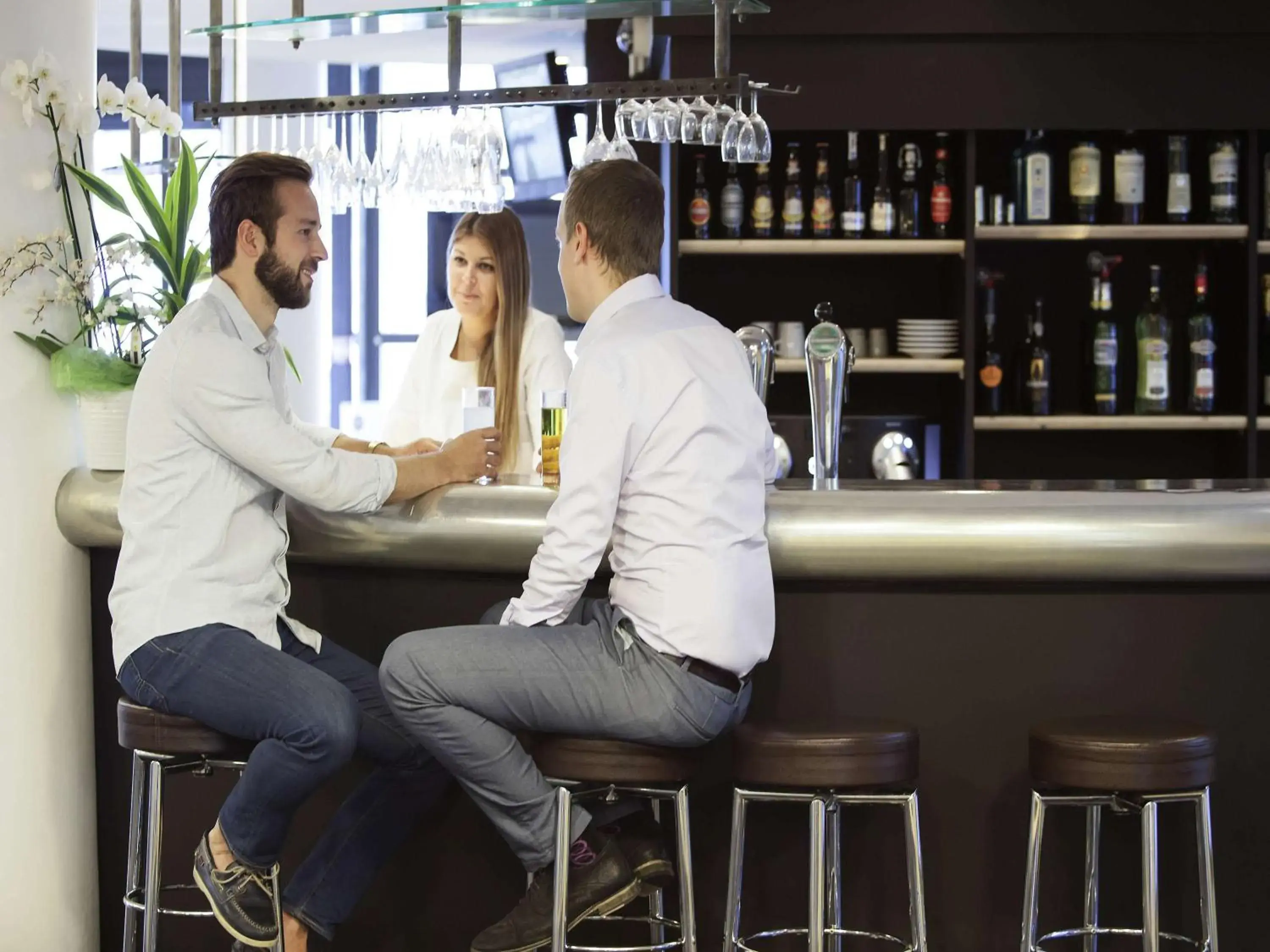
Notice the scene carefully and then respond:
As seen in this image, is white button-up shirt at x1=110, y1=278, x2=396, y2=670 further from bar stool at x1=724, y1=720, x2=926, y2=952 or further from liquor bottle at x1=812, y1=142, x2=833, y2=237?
liquor bottle at x1=812, y1=142, x2=833, y2=237

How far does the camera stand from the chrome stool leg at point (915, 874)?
2268 mm

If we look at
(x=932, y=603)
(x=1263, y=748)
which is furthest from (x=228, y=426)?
(x=1263, y=748)

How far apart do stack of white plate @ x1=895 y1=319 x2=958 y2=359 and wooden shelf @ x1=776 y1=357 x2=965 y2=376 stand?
28 mm

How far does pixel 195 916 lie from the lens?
2.83 meters

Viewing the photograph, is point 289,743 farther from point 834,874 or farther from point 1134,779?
point 1134,779

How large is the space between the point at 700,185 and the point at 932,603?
96.5 inches

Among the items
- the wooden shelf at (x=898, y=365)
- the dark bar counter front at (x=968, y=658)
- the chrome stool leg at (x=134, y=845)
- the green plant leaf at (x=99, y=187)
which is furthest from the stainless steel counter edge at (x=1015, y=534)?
the wooden shelf at (x=898, y=365)

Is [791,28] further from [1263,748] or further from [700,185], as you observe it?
[1263,748]

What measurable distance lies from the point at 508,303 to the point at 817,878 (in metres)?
1.93

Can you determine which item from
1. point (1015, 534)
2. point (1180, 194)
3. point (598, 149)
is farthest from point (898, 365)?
point (1015, 534)

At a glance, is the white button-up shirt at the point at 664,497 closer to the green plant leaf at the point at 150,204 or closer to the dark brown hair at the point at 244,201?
the dark brown hair at the point at 244,201

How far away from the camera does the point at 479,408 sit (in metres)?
3.00

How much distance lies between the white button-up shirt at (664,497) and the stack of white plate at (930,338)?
255 centimetres

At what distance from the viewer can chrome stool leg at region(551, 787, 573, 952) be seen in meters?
2.23
